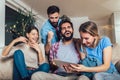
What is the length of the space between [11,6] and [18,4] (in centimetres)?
19

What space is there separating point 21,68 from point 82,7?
3.57 m

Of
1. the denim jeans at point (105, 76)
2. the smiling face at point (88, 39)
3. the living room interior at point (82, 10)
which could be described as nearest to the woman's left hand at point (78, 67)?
the denim jeans at point (105, 76)

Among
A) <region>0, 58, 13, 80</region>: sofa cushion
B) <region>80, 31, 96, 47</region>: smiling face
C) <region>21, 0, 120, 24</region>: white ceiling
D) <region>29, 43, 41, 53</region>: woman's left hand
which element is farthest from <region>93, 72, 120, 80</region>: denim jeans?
<region>21, 0, 120, 24</region>: white ceiling

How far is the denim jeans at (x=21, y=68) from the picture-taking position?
2.32m

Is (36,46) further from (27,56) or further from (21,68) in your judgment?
(21,68)

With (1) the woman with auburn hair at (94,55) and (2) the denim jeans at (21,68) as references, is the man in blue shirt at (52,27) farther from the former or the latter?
(1) the woman with auburn hair at (94,55)

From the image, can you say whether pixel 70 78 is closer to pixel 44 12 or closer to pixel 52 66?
pixel 52 66

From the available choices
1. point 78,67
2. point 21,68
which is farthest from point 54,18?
point 78,67

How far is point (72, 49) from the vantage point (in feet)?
7.57

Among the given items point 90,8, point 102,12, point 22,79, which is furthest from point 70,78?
point 102,12

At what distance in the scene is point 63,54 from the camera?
7.58ft

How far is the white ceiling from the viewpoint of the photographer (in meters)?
5.11

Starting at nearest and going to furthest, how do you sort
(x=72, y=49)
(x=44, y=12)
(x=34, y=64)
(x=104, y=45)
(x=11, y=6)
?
1. (x=104, y=45)
2. (x=72, y=49)
3. (x=34, y=64)
4. (x=11, y=6)
5. (x=44, y=12)

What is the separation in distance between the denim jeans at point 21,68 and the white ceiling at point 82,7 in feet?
8.94
